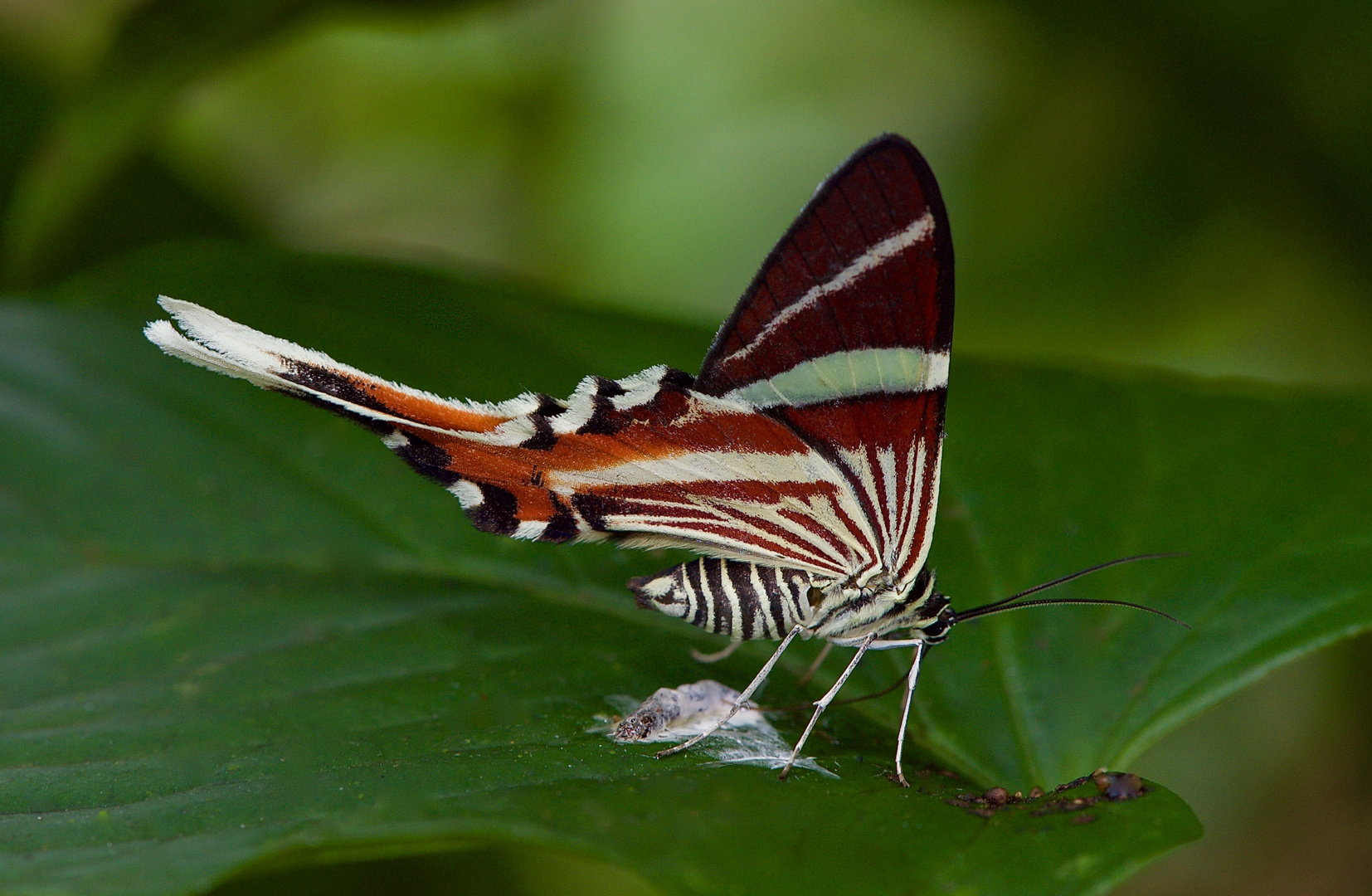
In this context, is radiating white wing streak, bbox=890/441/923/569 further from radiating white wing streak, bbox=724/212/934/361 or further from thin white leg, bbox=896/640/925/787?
radiating white wing streak, bbox=724/212/934/361

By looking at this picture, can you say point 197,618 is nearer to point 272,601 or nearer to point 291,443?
point 272,601

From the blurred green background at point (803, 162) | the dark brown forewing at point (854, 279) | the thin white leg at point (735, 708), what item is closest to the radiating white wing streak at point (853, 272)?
the dark brown forewing at point (854, 279)

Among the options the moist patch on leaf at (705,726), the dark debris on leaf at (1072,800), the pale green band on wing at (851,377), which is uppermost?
the pale green band on wing at (851,377)

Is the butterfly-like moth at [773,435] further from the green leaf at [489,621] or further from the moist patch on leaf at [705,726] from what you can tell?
the green leaf at [489,621]

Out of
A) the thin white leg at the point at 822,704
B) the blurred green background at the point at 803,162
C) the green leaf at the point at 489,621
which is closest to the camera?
the green leaf at the point at 489,621

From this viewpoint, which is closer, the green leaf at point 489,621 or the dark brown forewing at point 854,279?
the green leaf at point 489,621

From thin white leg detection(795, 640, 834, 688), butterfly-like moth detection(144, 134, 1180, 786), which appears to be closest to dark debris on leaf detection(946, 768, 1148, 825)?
butterfly-like moth detection(144, 134, 1180, 786)

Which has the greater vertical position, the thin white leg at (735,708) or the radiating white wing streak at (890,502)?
the radiating white wing streak at (890,502)

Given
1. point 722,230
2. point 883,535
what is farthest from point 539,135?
point 883,535
